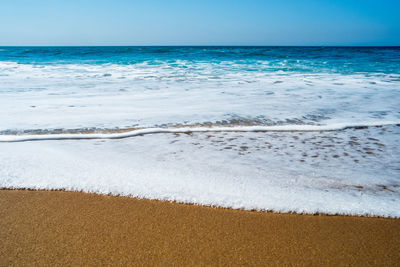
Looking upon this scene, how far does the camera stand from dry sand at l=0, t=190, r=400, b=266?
1.32m

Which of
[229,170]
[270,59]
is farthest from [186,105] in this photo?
[270,59]

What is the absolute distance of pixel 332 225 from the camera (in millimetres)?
1570

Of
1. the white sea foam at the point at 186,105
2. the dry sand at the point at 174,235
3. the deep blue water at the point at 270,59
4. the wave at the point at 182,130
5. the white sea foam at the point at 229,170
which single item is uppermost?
the deep blue water at the point at 270,59

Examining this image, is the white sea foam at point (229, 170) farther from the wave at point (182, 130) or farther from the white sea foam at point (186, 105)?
the white sea foam at point (186, 105)

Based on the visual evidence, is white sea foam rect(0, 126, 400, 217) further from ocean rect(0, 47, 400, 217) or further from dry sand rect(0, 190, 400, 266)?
dry sand rect(0, 190, 400, 266)

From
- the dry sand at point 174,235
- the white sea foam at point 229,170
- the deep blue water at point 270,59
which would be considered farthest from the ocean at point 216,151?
the deep blue water at point 270,59

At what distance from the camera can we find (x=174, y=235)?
1.47 metres

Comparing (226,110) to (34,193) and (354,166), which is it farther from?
(34,193)

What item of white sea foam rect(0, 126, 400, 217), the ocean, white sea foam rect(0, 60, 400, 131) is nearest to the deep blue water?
white sea foam rect(0, 60, 400, 131)

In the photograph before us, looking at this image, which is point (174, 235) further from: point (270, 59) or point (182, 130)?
point (270, 59)

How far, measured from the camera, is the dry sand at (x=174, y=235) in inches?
52.1

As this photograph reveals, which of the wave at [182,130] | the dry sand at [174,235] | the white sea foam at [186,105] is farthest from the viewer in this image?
the white sea foam at [186,105]

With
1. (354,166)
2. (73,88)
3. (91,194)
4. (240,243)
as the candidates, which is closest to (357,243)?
(240,243)

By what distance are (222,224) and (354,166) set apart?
4.65 ft
